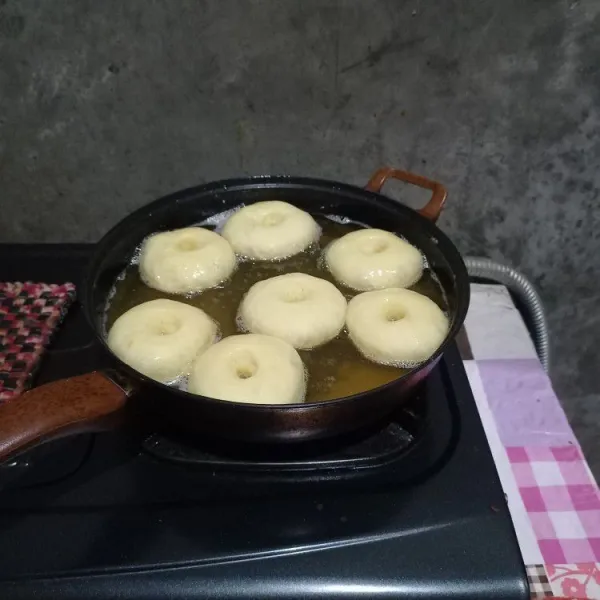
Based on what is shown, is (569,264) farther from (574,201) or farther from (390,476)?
(390,476)

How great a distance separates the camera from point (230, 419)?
2.29ft

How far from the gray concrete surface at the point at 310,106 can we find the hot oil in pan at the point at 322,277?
279 mm

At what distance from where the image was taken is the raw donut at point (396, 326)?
0.83m

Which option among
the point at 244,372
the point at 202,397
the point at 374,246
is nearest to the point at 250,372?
the point at 244,372

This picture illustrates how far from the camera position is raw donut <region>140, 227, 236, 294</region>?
0.94 metres

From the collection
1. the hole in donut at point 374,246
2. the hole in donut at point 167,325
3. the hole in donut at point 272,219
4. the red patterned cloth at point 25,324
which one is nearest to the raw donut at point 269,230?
the hole in donut at point 272,219

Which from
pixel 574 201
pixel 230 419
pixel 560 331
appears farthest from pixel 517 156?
pixel 230 419

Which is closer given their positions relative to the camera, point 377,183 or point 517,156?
point 377,183

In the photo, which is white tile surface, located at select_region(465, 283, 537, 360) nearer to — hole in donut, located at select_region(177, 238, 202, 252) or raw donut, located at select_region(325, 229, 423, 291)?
raw donut, located at select_region(325, 229, 423, 291)

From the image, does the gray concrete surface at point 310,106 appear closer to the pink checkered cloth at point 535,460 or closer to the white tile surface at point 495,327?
the white tile surface at point 495,327

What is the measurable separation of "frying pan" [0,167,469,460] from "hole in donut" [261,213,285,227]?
0.07 m

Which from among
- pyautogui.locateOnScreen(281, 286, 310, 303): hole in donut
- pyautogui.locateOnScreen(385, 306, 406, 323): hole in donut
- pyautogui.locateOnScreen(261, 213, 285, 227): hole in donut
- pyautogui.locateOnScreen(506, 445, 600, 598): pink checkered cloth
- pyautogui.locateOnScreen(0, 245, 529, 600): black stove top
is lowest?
pyautogui.locateOnScreen(506, 445, 600, 598): pink checkered cloth

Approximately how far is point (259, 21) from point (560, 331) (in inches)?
40.0

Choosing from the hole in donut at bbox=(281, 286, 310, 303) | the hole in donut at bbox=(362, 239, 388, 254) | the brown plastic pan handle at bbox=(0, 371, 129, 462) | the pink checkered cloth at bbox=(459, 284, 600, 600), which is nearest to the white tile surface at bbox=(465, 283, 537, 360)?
the pink checkered cloth at bbox=(459, 284, 600, 600)
